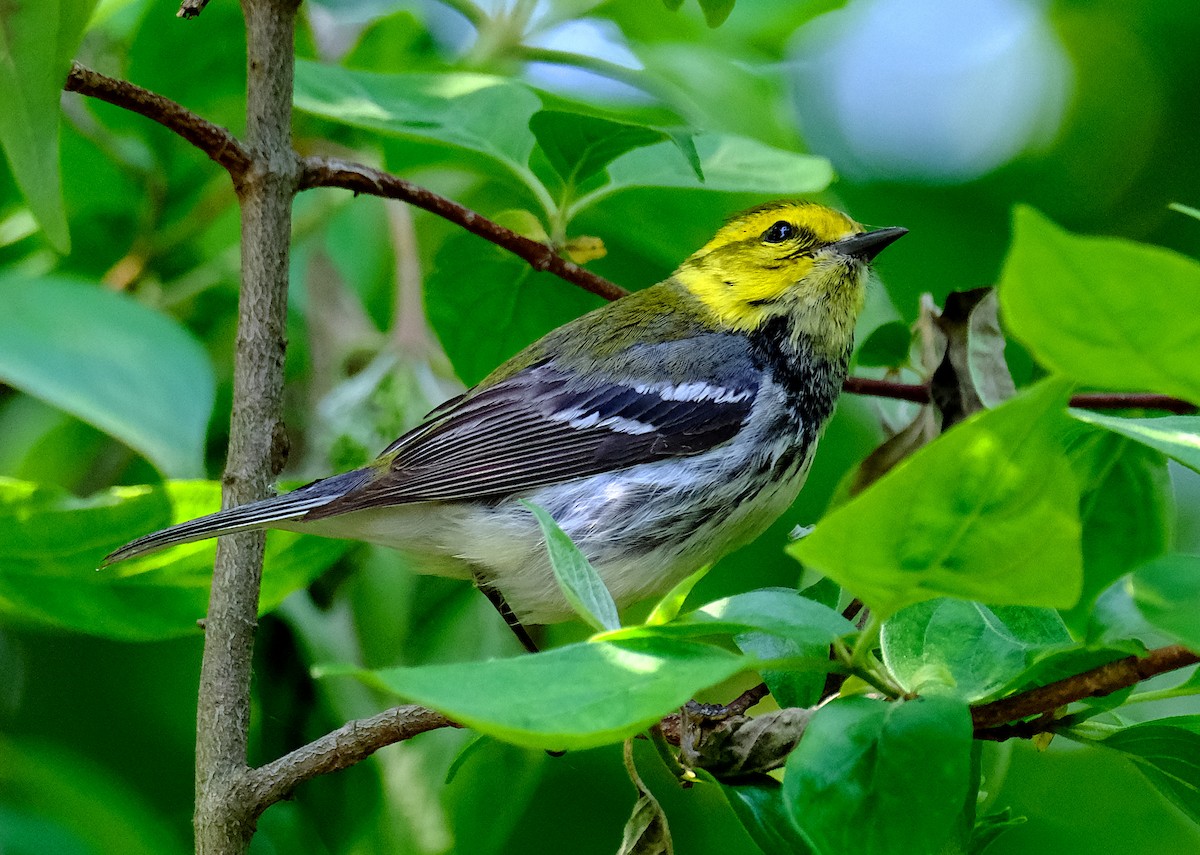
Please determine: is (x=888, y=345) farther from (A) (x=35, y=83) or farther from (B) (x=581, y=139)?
(A) (x=35, y=83)

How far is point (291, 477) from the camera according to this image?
8.17 feet

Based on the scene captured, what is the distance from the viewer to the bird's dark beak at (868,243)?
8.51 feet

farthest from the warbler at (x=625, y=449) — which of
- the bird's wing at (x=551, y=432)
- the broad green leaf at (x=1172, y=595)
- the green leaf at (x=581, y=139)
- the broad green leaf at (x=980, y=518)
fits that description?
the broad green leaf at (x=1172, y=595)

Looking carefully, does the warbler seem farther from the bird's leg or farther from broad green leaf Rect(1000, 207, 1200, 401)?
broad green leaf Rect(1000, 207, 1200, 401)

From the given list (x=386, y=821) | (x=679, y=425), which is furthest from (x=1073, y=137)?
(x=386, y=821)

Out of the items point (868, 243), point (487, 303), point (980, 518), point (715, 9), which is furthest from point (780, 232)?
point (980, 518)

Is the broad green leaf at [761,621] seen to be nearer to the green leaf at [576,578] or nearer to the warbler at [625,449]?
the green leaf at [576,578]

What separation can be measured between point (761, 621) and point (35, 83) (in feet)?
2.75

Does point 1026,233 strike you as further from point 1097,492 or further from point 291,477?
point 291,477

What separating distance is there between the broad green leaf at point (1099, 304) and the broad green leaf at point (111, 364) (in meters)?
1.44

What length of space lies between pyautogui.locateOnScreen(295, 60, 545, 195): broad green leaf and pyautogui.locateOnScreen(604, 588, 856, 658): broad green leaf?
1.10 metres

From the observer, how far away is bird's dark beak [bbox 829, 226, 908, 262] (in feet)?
8.51

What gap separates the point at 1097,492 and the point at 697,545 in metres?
0.76

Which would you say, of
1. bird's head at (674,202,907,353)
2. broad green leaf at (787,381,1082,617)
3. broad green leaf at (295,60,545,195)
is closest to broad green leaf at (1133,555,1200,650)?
broad green leaf at (787,381,1082,617)
